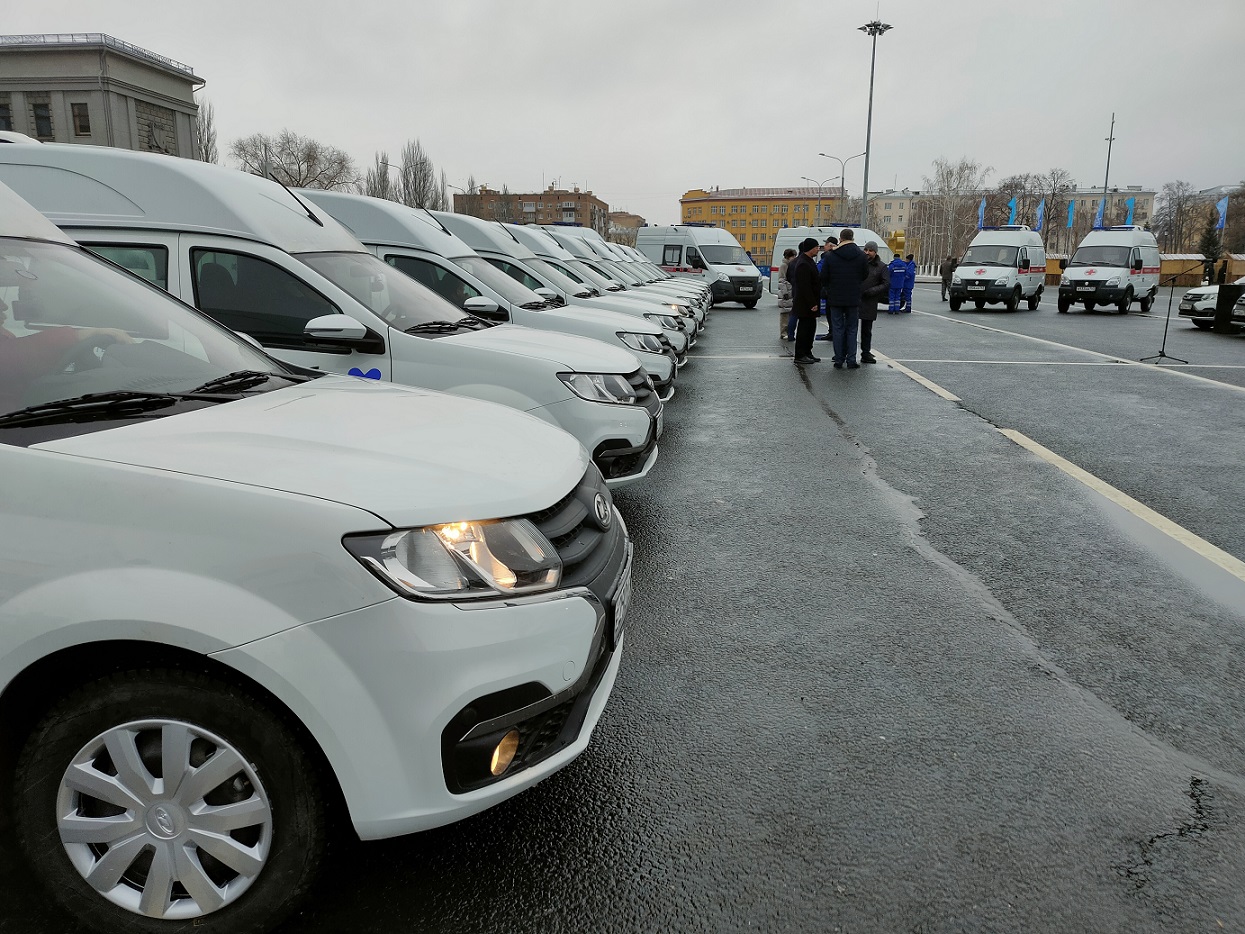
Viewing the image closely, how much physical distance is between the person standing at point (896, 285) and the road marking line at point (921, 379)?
11.7 m

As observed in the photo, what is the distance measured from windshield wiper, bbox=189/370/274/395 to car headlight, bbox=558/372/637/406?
2.47 meters

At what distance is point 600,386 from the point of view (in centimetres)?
562

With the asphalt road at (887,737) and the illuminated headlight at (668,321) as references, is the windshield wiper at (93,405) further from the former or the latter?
the illuminated headlight at (668,321)

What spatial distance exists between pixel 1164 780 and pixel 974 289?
26394mm

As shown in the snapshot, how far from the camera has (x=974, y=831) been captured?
2590 millimetres

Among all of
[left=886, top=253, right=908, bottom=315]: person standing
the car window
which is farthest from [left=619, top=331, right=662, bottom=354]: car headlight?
[left=886, top=253, right=908, bottom=315]: person standing

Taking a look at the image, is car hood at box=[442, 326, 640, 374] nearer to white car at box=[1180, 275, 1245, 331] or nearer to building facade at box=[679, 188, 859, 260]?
white car at box=[1180, 275, 1245, 331]

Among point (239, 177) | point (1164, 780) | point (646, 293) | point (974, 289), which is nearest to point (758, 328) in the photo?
point (646, 293)

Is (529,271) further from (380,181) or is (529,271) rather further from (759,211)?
(759,211)

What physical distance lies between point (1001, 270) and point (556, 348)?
2429cm

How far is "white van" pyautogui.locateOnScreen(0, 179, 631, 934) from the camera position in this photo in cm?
191

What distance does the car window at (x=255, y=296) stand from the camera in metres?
5.07

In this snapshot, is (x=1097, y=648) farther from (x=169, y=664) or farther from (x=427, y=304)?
(x=427, y=304)

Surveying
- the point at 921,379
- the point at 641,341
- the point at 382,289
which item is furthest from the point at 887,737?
the point at 921,379
